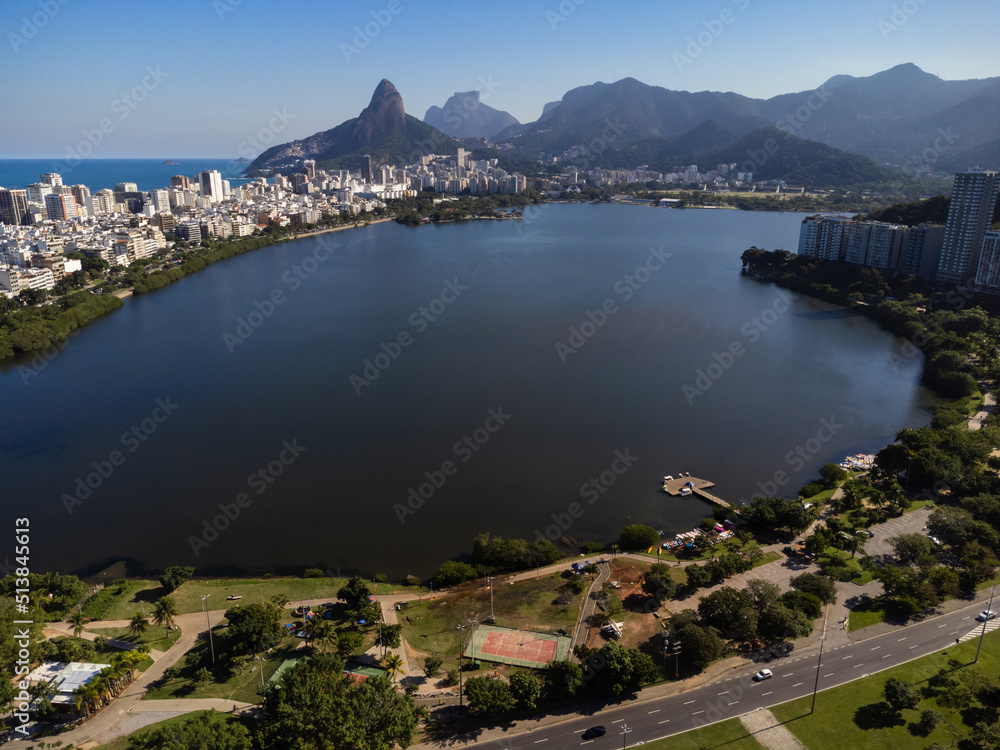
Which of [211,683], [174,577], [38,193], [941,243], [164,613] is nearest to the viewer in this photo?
[211,683]

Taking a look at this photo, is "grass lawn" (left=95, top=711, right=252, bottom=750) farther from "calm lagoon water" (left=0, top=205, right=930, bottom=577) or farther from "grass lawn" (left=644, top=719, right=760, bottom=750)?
"grass lawn" (left=644, top=719, right=760, bottom=750)

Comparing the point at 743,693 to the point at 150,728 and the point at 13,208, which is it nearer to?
Answer: the point at 150,728

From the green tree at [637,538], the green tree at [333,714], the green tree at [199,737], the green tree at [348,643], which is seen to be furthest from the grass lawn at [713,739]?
the green tree at [199,737]

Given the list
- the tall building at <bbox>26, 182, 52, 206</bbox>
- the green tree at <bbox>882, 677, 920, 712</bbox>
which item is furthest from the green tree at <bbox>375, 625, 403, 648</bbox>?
the tall building at <bbox>26, 182, 52, 206</bbox>

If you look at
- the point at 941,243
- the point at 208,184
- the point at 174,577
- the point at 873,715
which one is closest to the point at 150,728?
the point at 174,577

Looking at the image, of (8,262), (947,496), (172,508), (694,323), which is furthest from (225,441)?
(8,262)

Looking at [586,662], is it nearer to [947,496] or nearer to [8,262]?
[947,496]
